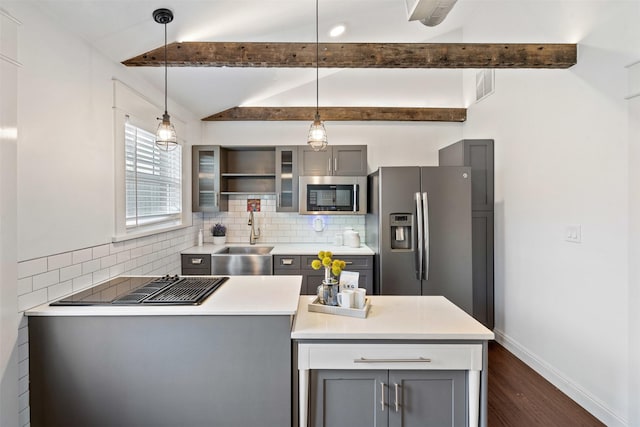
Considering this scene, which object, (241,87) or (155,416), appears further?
(241,87)

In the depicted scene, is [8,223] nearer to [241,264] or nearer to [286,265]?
[241,264]

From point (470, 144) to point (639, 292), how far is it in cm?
198

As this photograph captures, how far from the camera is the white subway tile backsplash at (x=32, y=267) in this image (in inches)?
60.0

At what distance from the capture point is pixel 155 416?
154cm

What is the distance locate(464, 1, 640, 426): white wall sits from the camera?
204 cm

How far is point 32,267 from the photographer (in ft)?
5.20

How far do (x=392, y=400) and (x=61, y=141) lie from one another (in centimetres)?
222

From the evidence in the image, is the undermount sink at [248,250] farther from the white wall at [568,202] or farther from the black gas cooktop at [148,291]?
the white wall at [568,202]

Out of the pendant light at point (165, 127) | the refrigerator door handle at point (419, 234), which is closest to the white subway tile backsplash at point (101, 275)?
the pendant light at point (165, 127)

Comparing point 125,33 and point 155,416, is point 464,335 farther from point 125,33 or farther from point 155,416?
point 125,33

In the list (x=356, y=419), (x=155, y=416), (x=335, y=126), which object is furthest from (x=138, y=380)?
(x=335, y=126)

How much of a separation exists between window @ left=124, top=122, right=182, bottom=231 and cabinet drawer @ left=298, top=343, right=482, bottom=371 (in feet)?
6.41

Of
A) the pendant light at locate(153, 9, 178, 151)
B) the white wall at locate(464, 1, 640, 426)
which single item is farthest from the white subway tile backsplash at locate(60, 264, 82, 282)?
the white wall at locate(464, 1, 640, 426)

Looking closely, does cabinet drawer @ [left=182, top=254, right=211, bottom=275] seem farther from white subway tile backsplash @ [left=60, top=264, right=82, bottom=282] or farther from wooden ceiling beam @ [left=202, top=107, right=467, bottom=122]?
wooden ceiling beam @ [left=202, top=107, right=467, bottom=122]
